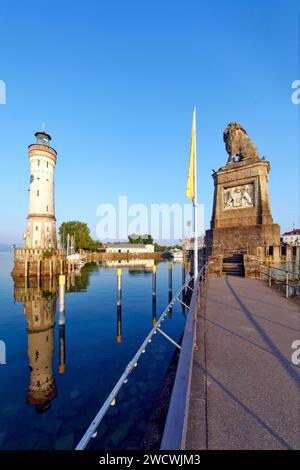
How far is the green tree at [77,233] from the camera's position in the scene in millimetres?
89319

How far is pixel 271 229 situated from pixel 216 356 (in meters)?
18.8

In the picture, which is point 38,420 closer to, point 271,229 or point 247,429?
point 247,429

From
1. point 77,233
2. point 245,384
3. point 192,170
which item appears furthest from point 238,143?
point 77,233

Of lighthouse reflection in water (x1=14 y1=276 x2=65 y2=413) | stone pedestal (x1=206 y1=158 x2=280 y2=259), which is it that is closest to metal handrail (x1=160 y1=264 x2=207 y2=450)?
lighthouse reflection in water (x1=14 y1=276 x2=65 y2=413)

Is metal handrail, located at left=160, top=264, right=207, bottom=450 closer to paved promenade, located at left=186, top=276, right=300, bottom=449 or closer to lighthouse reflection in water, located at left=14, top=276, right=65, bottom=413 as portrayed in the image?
paved promenade, located at left=186, top=276, right=300, bottom=449

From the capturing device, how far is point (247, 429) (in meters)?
2.71

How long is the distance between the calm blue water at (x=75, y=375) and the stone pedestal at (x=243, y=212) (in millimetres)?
9115

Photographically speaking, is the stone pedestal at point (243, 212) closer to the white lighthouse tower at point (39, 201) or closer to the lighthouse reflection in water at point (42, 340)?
the lighthouse reflection in water at point (42, 340)

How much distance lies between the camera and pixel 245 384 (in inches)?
143

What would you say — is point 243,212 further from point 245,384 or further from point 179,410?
point 179,410

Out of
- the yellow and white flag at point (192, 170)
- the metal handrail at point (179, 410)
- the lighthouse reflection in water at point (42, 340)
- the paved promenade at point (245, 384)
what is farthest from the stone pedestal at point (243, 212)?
the metal handrail at point (179, 410)

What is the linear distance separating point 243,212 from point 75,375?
20212 mm

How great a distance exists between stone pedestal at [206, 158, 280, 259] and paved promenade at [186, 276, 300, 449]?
14.3 meters
